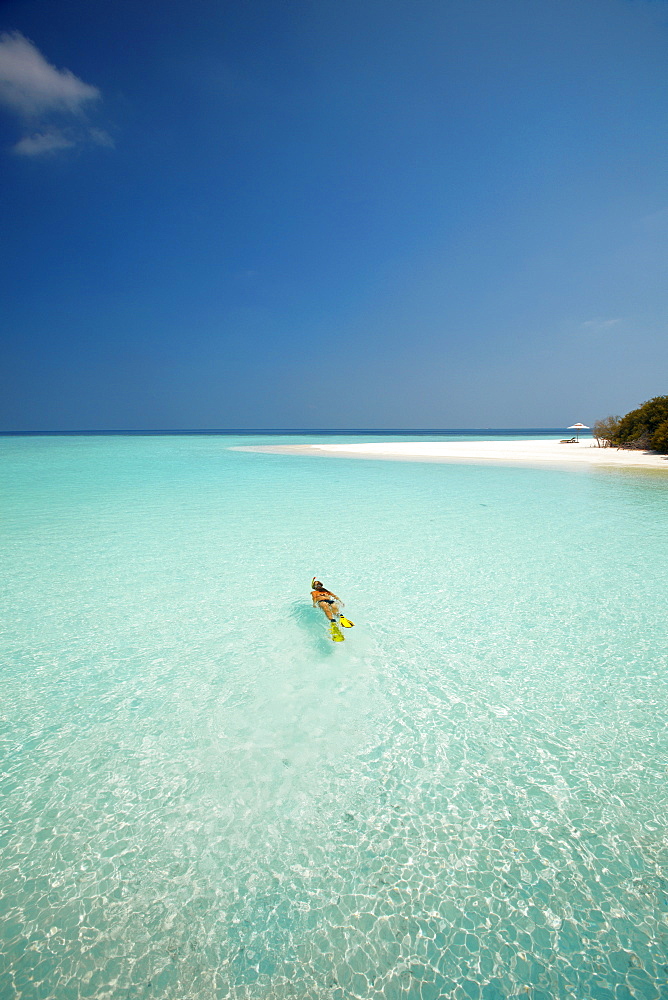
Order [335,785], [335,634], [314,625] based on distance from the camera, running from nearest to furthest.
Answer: [335,785] < [335,634] < [314,625]

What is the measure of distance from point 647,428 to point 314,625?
35.3 m

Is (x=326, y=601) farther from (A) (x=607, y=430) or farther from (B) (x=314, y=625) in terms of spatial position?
(A) (x=607, y=430)

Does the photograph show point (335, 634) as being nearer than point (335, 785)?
No

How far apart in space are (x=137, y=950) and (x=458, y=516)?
38.3ft

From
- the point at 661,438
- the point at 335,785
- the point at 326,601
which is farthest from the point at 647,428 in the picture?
the point at 335,785

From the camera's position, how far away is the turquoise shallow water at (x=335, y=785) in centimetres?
239

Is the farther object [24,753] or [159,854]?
[24,753]

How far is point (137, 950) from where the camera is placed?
241cm

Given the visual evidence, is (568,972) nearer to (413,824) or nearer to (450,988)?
(450,988)

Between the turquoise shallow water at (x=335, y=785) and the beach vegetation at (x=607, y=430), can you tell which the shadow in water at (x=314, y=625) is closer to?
the turquoise shallow water at (x=335, y=785)

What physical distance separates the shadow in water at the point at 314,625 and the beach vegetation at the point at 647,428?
3133 cm

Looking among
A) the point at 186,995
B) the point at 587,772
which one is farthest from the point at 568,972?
the point at 186,995

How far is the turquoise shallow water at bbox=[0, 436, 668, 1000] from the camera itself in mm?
2393

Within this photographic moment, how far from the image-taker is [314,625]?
20.4 ft
